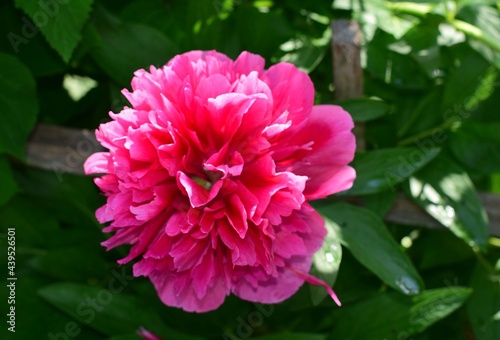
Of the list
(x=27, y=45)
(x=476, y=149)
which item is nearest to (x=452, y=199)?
(x=476, y=149)

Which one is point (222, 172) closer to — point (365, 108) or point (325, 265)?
point (325, 265)

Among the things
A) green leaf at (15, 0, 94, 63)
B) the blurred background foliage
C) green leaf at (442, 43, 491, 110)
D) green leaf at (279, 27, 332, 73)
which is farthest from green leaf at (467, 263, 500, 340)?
green leaf at (15, 0, 94, 63)

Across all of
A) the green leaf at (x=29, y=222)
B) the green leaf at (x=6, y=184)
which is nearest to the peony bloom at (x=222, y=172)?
the green leaf at (x=6, y=184)

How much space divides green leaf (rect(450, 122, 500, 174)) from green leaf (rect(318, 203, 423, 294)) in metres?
0.25

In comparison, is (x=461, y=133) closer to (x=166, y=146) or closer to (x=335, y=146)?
(x=335, y=146)

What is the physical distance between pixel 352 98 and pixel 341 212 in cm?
16

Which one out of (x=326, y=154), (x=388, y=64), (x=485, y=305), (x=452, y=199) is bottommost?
(x=485, y=305)

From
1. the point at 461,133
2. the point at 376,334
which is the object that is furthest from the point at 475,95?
the point at 376,334

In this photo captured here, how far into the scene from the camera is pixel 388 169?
0.95 m


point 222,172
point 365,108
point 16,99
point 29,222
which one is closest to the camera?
point 222,172

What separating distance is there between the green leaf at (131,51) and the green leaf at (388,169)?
0.32 m

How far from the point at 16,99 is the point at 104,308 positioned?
33 centimetres

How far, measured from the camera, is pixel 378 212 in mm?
1043

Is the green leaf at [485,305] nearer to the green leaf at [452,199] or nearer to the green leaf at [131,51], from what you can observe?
the green leaf at [452,199]
